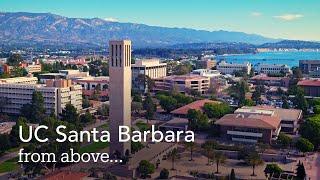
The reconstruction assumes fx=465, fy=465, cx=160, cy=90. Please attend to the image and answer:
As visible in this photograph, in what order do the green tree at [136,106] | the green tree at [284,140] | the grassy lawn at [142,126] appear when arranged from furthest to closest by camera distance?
the green tree at [136,106] → the grassy lawn at [142,126] → the green tree at [284,140]

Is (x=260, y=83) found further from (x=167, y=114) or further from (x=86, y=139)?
(x=86, y=139)

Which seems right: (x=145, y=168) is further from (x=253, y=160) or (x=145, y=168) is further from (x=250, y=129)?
(x=250, y=129)

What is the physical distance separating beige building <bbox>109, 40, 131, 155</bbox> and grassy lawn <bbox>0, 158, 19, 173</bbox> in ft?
14.6

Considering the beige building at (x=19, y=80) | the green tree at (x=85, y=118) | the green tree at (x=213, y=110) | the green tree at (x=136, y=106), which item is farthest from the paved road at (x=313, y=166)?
the beige building at (x=19, y=80)

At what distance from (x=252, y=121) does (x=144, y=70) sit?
25530 millimetres

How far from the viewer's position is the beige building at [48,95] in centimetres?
3269

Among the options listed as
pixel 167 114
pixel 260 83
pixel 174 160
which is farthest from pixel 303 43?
pixel 174 160

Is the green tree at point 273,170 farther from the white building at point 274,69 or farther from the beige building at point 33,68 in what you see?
the white building at point 274,69

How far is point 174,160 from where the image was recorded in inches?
872

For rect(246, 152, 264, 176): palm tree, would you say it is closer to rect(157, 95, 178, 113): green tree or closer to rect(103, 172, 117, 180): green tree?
rect(103, 172, 117, 180): green tree

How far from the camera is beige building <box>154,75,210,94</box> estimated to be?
149ft

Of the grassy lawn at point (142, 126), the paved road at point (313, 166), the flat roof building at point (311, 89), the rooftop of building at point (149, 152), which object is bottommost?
the paved road at point (313, 166)

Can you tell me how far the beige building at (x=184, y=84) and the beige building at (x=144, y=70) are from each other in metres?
1.76

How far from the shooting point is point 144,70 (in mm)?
50344
